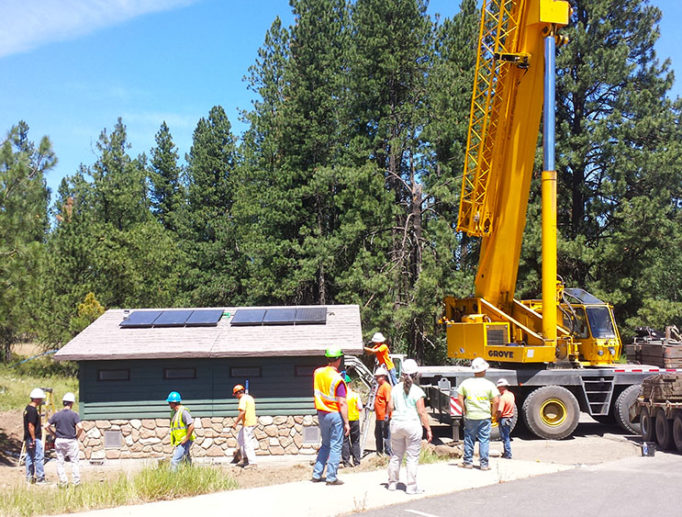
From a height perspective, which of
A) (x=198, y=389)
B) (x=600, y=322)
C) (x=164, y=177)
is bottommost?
(x=198, y=389)

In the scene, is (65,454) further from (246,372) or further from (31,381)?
(31,381)

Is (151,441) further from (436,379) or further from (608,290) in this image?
(608,290)

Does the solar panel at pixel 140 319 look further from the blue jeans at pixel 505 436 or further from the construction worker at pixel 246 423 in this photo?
the blue jeans at pixel 505 436

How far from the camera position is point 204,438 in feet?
46.5

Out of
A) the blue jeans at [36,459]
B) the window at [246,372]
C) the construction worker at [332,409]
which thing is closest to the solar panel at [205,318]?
the window at [246,372]

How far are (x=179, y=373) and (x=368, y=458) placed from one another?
15.8 feet

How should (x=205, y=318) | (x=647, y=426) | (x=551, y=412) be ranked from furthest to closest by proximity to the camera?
1. (x=205, y=318)
2. (x=551, y=412)
3. (x=647, y=426)

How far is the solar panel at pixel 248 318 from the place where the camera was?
1531 cm

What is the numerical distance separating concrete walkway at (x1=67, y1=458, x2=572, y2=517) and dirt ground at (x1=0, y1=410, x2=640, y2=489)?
1.22 meters

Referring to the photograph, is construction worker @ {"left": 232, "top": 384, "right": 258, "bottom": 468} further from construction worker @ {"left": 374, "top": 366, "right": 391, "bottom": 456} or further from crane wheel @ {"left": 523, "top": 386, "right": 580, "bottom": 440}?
crane wheel @ {"left": 523, "top": 386, "right": 580, "bottom": 440}

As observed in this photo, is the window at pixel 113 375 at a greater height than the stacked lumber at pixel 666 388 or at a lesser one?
greater

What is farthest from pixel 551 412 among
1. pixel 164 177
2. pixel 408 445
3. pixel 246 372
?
pixel 164 177

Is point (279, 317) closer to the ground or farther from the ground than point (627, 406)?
farther from the ground

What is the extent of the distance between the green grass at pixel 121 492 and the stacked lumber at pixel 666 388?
27.5ft
